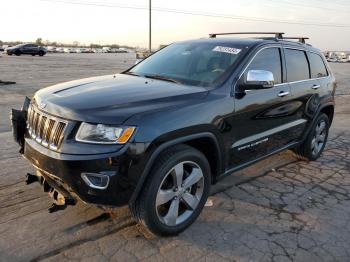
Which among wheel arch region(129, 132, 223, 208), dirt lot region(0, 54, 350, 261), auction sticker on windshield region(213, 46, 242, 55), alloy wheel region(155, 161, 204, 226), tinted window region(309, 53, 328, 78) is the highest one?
auction sticker on windshield region(213, 46, 242, 55)

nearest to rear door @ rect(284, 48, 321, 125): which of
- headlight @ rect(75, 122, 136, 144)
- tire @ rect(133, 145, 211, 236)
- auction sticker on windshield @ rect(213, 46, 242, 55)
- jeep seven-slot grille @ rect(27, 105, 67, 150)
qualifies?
auction sticker on windshield @ rect(213, 46, 242, 55)

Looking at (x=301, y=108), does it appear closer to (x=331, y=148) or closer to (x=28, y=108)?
(x=331, y=148)

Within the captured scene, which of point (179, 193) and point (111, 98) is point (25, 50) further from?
point (179, 193)

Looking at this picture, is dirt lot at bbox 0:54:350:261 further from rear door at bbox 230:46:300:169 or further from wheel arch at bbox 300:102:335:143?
wheel arch at bbox 300:102:335:143

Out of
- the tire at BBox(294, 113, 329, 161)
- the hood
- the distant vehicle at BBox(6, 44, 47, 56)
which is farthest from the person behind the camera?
the distant vehicle at BBox(6, 44, 47, 56)

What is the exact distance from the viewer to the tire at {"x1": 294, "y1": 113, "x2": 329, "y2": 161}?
18.5ft

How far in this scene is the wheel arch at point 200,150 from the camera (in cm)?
298

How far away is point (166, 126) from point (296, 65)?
9.05 ft

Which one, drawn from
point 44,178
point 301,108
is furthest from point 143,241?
point 301,108

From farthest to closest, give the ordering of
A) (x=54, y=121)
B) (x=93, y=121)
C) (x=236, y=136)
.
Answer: (x=236, y=136)
(x=54, y=121)
(x=93, y=121)

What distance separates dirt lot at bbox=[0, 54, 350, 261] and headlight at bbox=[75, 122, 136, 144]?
102 centimetres

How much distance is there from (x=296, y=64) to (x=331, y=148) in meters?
2.42

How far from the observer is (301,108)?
16.7 feet

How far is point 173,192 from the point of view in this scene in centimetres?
334
